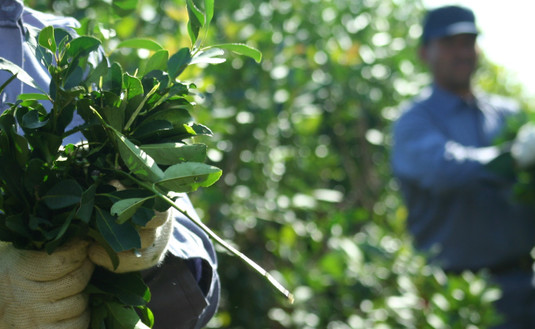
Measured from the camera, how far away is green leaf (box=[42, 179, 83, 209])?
1271 millimetres

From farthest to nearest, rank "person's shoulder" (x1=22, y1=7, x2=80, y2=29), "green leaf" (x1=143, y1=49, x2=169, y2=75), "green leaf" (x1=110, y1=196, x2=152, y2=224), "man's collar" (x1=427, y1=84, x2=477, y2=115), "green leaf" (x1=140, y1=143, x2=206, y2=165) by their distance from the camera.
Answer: "man's collar" (x1=427, y1=84, x2=477, y2=115), "person's shoulder" (x1=22, y1=7, x2=80, y2=29), "green leaf" (x1=143, y1=49, x2=169, y2=75), "green leaf" (x1=140, y1=143, x2=206, y2=165), "green leaf" (x1=110, y1=196, x2=152, y2=224)

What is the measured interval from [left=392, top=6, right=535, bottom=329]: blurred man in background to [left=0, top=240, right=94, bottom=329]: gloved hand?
2.38 m

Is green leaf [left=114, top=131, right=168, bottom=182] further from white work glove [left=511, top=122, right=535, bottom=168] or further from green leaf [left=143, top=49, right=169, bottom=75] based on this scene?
white work glove [left=511, top=122, right=535, bottom=168]

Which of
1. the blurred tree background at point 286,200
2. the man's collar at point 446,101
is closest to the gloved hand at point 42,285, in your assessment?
the blurred tree background at point 286,200

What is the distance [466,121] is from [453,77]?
263 mm

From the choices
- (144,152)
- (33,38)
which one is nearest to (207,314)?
(144,152)

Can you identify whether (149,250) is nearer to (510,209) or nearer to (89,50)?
(89,50)

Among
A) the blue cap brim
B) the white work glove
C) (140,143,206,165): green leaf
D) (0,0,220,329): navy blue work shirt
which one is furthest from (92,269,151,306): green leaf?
the blue cap brim

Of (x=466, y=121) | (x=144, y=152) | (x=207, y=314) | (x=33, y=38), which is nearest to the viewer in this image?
(x=144, y=152)

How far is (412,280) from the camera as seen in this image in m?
3.33

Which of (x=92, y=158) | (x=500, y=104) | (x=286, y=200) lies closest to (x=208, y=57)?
(x=92, y=158)

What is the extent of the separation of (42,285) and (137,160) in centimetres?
29

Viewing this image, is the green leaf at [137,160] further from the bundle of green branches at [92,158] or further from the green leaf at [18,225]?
the green leaf at [18,225]

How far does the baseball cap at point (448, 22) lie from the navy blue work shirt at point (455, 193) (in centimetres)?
41
